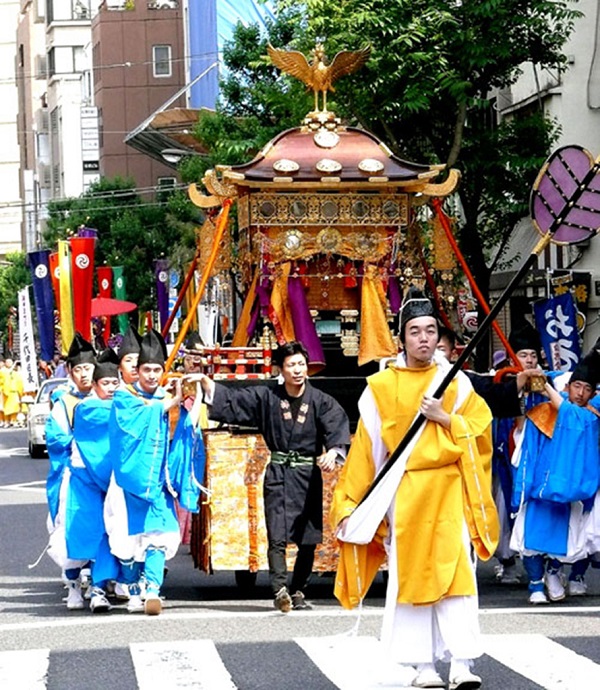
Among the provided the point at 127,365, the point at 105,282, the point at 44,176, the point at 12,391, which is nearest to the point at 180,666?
the point at 127,365

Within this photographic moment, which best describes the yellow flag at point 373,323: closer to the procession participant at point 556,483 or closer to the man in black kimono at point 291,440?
the procession participant at point 556,483

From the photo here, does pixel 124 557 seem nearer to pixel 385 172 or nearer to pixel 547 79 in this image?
pixel 385 172

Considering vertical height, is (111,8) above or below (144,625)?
above

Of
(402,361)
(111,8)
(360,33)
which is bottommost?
(402,361)

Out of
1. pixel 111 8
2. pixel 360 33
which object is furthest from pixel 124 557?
pixel 111 8

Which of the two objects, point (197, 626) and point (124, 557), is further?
point (124, 557)

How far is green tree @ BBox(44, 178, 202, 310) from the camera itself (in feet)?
168

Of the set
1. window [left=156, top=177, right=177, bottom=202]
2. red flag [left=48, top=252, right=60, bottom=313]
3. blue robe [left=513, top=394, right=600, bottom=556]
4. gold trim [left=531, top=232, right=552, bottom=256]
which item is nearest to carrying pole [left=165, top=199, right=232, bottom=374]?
blue robe [left=513, top=394, right=600, bottom=556]

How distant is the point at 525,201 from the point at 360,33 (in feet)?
10.7

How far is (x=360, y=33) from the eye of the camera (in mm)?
20625

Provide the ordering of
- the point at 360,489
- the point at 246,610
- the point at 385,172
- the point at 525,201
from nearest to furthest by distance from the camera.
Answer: the point at 360,489 → the point at 246,610 → the point at 385,172 → the point at 525,201

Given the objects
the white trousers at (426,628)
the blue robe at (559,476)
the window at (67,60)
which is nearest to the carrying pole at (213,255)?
the blue robe at (559,476)

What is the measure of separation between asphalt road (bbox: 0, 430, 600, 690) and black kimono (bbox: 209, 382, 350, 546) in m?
0.60

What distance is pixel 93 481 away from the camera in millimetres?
12258
